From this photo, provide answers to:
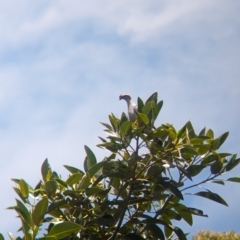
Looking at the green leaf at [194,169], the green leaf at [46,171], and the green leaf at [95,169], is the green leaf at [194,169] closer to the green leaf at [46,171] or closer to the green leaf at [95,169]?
the green leaf at [95,169]

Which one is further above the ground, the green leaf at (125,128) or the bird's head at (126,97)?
the bird's head at (126,97)

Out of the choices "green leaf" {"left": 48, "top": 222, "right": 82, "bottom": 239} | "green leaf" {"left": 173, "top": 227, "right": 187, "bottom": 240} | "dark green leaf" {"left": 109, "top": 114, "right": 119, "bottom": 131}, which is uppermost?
"dark green leaf" {"left": 109, "top": 114, "right": 119, "bottom": 131}

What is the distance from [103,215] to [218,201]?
0.76 meters

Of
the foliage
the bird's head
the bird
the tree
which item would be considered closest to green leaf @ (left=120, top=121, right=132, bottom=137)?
the tree

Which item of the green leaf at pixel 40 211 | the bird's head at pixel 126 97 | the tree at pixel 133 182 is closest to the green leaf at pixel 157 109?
the tree at pixel 133 182

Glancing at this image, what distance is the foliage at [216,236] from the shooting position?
17.6ft

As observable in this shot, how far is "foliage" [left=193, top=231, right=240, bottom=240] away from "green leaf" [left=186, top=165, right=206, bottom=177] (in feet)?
→ 6.62

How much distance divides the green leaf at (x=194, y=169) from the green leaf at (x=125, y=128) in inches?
17.0

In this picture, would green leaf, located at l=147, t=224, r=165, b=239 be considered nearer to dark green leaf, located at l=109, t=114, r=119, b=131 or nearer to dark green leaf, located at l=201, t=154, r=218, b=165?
dark green leaf, located at l=201, t=154, r=218, b=165

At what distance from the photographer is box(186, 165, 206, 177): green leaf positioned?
348cm

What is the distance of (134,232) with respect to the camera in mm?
3582

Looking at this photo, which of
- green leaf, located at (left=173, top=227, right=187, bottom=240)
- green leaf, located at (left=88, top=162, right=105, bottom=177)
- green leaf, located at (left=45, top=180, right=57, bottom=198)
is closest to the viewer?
green leaf, located at (left=45, top=180, right=57, bottom=198)

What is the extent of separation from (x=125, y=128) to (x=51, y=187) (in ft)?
1.83

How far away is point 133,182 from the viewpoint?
3379 millimetres
